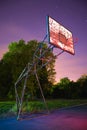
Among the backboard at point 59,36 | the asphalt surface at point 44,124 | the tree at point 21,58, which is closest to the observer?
the asphalt surface at point 44,124

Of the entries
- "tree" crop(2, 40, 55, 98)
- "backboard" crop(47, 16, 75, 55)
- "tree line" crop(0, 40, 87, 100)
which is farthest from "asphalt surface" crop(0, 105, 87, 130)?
"tree" crop(2, 40, 55, 98)

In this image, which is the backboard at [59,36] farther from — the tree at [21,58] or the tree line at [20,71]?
the tree at [21,58]

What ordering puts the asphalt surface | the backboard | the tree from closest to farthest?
the asphalt surface, the backboard, the tree

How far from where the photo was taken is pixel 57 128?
9539 mm

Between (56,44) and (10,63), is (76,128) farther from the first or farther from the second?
(10,63)

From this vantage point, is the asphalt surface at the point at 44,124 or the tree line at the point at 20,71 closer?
the asphalt surface at the point at 44,124

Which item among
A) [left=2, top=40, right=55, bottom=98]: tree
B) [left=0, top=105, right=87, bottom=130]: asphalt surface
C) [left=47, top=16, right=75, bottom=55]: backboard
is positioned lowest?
[left=0, top=105, right=87, bottom=130]: asphalt surface

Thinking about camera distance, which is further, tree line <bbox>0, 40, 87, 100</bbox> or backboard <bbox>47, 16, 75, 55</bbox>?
tree line <bbox>0, 40, 87, 100</bbox>

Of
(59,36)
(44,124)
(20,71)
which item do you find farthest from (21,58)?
(44,124)

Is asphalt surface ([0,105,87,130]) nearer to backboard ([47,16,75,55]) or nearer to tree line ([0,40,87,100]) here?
backboard ([47,16,75,55])

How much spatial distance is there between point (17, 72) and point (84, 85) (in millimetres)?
20197

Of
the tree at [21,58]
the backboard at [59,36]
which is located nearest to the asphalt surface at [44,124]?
the backboard at [59,36]

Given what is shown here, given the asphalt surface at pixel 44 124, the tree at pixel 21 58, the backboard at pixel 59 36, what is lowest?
the asphalt surface at pixel 44 124

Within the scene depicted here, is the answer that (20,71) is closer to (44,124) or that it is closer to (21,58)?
(21,58)
